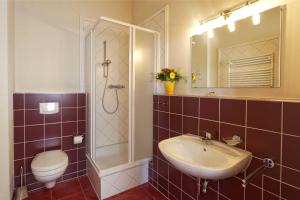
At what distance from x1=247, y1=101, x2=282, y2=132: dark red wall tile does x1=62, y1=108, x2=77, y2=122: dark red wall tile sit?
2.07 meters

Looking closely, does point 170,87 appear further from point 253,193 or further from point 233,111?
point 253,193

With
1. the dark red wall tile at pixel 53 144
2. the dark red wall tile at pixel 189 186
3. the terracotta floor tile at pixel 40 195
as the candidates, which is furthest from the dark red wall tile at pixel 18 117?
the dark red wall tile at pixel 189 186

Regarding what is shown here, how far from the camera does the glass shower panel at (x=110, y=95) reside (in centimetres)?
244

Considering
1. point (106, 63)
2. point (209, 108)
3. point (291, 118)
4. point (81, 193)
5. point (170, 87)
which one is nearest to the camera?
point (291, 118)

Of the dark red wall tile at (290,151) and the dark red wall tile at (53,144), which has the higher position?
A: the dark red wall tile at (290,151)

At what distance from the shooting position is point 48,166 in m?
1.75

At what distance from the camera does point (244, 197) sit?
47.6 inches

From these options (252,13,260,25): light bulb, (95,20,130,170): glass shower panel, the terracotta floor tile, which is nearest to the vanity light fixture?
(252,13,260,25): light bulb

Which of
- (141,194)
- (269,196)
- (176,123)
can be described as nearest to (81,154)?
(141,194)

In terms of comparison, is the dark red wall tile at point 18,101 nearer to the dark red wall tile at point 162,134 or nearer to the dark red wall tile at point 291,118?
the dark red wall tile at point 162,134

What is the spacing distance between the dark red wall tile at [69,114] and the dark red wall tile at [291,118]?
2.26 meters

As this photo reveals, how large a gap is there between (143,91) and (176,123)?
2.01 ft

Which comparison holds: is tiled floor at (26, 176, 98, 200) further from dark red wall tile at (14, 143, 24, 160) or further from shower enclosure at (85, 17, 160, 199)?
dark red wall tile at (14, 143, 24, 160)

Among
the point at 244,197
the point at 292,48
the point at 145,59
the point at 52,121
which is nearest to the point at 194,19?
the point at 145,59
